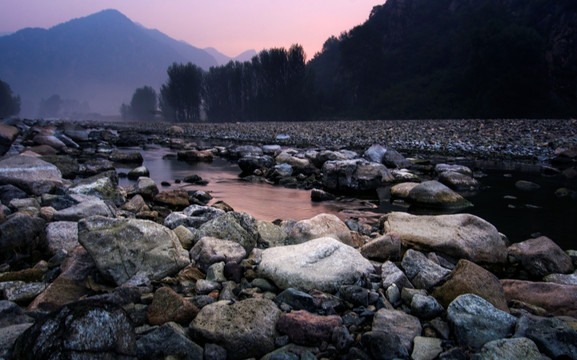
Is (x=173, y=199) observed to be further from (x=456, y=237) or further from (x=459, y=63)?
(x=459, y=63)

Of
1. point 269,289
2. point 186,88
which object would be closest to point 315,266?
point 269,289

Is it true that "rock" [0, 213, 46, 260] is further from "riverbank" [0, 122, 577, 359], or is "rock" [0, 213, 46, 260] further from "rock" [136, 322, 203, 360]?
"rock" [136, 322, 203, 360]

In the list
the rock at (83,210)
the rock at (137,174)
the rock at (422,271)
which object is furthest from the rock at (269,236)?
the rock at (137,174)

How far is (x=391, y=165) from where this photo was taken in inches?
589

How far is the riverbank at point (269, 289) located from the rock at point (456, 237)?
0.06ft

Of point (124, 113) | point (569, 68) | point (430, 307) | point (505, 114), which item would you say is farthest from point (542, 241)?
point (124, 113)

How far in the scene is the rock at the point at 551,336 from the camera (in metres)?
2.90

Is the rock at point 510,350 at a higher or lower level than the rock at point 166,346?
higher

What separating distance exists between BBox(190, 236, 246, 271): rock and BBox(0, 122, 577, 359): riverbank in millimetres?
20

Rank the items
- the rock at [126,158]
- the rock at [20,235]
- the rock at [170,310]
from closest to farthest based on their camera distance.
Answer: the rock at [170,310], the rock at [20,235], the rock at [126,158]

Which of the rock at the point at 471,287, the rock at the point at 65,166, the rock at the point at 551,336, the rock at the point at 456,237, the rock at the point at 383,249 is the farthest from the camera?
the rock at the point at 65,166

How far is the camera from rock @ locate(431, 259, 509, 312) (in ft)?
12.2

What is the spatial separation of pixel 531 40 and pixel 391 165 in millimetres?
36449

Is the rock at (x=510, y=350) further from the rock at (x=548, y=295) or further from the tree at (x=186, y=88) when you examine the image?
the tree at (x=186, y=88)
